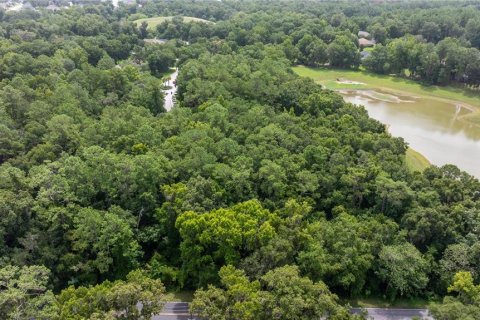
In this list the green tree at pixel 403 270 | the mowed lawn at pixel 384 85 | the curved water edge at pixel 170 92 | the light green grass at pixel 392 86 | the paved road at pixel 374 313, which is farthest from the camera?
the mowed lawn at pixel 384 85

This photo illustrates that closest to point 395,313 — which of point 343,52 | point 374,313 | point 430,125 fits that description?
point 374,313

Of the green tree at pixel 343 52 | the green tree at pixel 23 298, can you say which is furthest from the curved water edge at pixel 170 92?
the green tree at pixel 23 298

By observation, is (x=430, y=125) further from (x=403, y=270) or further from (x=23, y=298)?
(x=23, y=298)

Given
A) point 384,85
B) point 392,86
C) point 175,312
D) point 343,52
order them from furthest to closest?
point 343,52, point 384,85, point 392,86, point 175,312

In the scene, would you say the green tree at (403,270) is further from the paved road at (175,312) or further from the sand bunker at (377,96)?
the sand bunker at (377,96)

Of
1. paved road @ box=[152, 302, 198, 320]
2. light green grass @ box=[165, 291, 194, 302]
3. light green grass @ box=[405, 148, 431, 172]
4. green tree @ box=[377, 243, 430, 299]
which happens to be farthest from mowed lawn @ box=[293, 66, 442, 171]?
paved road @ box=[152, 302, 198, 320]

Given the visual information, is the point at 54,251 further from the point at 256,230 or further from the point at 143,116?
the point at 143,116

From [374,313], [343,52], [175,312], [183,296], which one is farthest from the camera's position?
[343,52]
